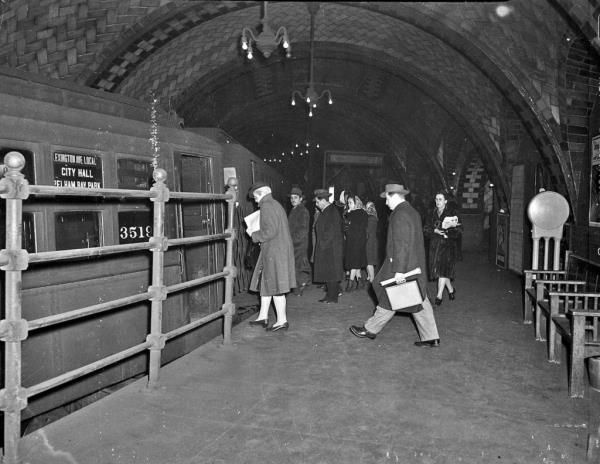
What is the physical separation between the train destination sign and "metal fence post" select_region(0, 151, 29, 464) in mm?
1801

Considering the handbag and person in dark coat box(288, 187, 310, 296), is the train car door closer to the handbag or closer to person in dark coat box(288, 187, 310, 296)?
person in dark coat box(288, 187, 310, 296)

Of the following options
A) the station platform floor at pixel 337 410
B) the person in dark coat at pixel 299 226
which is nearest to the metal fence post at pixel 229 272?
the station platform floor at pixel 337 410

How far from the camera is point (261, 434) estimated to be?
2.95 meters

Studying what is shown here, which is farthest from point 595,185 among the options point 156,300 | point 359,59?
point 359,59

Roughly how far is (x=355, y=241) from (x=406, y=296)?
3.70 metres

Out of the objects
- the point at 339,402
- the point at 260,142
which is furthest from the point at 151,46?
the point at 260,142

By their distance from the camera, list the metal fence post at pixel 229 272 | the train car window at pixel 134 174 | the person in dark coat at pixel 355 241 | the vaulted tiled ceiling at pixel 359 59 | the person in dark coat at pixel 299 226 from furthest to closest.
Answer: the vaulted tiled ceiling at pixel 359 59 < the person in dark coat at pixel 355 241 < the person in dark coat at pixel 299 226 < the train car window at pixel 134 174 < the metal fence post at pixel 229 272

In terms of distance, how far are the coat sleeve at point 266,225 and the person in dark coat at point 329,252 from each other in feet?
6.80

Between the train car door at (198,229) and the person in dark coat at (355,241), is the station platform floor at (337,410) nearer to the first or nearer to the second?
the train car door at (198,229)

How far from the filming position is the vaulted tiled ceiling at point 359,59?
9.02 m

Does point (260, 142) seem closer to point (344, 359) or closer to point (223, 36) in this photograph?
point (223, 36)

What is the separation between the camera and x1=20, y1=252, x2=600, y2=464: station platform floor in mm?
2742

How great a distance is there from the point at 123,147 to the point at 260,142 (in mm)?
24263

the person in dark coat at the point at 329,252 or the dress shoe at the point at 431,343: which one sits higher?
the person in dark coat at the point at 329,252
